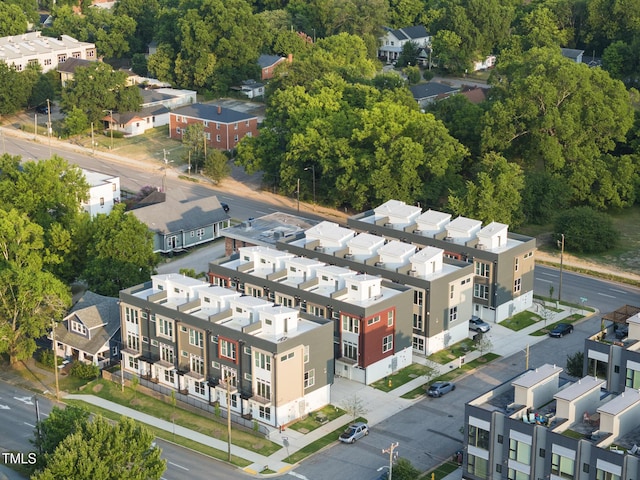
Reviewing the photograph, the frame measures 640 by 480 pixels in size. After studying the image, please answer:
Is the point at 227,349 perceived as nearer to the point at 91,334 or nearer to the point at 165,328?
the point at 165,328

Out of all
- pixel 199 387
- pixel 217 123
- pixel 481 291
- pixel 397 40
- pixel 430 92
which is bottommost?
pixel 199 387

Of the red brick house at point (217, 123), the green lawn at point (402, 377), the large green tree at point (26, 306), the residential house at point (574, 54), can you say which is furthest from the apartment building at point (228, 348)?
the residential house at point (574, 54)

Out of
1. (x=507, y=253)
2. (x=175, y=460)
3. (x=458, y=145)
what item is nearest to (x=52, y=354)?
(x=175, y=460)

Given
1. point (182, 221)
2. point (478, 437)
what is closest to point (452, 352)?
point (478, 437)

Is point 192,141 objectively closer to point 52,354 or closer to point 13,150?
point 13,150

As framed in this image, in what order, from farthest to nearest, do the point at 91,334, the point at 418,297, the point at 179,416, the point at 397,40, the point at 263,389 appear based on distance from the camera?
the point at 397,40 → the point at 418,297 → the point at 91,334 → the point at 179,416 → the point at 263,389

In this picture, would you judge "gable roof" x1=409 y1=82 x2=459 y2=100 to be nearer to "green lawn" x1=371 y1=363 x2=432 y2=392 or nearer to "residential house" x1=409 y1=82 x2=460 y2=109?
"residential house" x1=409 y1=82 x2=460 y2=109

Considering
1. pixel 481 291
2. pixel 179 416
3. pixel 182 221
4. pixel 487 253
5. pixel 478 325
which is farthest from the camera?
pixel 182 221
